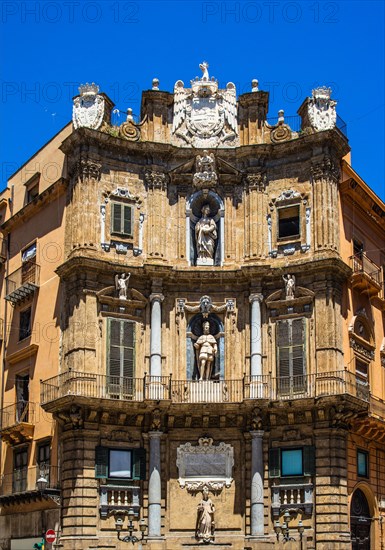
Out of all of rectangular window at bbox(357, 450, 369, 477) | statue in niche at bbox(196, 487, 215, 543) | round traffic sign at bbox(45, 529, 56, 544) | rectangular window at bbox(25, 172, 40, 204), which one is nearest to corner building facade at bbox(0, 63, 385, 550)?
statue in niche at bbox(196, 487, 215, 543)

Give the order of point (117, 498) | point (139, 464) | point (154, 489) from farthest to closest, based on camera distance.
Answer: point (139, 464) → point (154, 489) → point (117, 498)

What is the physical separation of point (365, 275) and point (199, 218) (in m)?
6.87

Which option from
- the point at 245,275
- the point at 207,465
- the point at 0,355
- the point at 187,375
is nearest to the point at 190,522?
the point at 207,465

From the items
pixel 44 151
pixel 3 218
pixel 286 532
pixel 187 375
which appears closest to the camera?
pixel 286 532

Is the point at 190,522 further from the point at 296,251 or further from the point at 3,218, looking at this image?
the point at 3,218

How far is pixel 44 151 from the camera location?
40.8 metres

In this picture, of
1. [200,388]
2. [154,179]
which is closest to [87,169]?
[154,179]

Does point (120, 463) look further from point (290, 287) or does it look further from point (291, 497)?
point (290, 287)

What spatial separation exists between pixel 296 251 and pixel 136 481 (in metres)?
10.4

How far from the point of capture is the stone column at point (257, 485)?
3375 centimetres

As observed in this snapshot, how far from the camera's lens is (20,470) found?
37.4m

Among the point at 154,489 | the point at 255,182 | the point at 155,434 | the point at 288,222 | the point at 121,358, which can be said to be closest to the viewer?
the point at 154,489

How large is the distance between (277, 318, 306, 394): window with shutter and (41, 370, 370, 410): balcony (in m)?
0.04

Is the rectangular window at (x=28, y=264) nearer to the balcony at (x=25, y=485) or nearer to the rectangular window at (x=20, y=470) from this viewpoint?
the rectangular window at (x=20, y=470)
